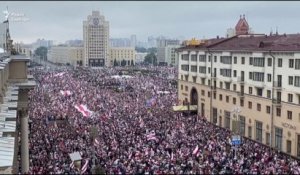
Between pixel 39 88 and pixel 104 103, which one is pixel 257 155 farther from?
pixel 39 88

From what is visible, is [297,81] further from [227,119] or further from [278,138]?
[227,119]

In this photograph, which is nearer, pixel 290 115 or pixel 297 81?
pixel 297 81

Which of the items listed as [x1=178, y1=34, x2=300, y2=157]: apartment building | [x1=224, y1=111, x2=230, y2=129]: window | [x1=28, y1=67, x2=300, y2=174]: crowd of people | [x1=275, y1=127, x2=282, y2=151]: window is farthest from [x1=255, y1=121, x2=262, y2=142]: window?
[x1=224, y1=111, x2=230, y2=129]: window

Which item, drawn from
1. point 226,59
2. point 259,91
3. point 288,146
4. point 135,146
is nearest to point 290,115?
point 288,146

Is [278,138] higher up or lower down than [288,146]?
higher up

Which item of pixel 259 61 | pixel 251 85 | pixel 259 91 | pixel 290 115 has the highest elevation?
pixel 259 61

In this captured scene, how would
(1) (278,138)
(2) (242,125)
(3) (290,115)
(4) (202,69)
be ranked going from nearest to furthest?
(3) (290,115) < (1) (278,138) < (2) (242,125) < (4) (202,69)

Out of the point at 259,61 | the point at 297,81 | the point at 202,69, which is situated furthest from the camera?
the point at 202,69

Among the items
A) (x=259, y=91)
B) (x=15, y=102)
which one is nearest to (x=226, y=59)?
(x=259, y=91)
